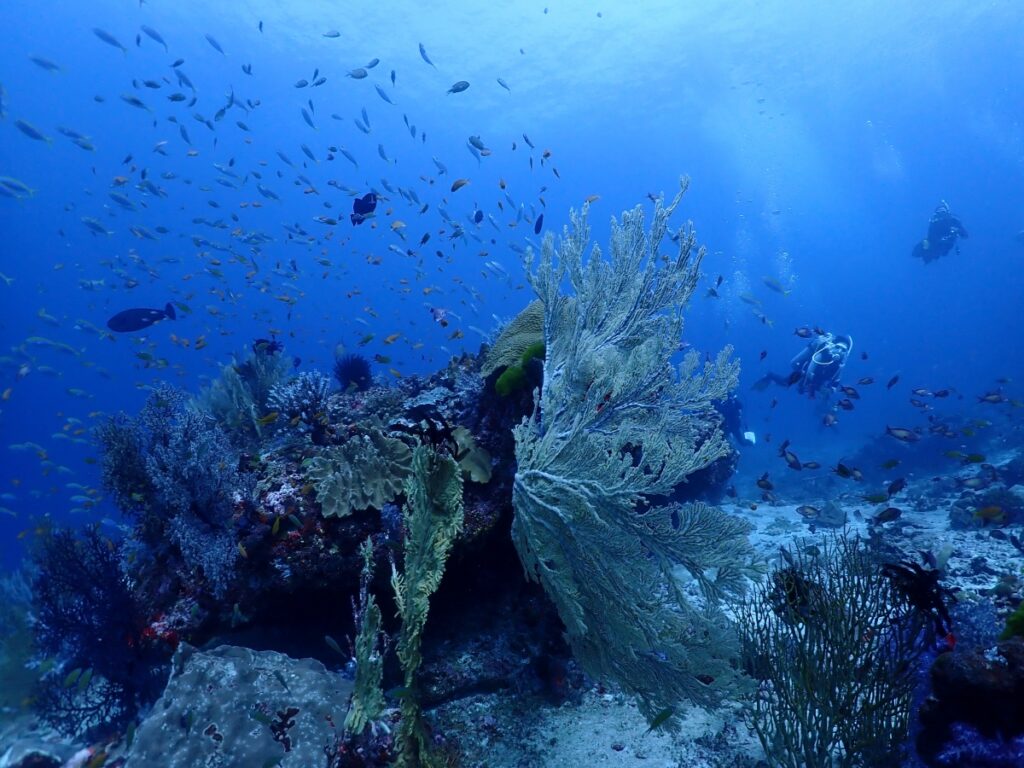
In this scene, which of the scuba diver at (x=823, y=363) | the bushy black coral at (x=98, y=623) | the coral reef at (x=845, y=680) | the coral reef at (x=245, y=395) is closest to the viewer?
the coral reef at (x=845, y=680)

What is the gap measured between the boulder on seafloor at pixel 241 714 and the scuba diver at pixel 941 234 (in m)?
33.0

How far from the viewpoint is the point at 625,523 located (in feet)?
14.5

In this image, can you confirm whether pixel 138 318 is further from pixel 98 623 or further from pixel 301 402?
pixel 98 623

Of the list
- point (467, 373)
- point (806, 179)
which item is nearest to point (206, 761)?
point (467, 373)

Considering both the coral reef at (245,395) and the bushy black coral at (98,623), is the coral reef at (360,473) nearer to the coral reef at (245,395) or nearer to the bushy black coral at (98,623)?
the bushy black coral at (98,623)

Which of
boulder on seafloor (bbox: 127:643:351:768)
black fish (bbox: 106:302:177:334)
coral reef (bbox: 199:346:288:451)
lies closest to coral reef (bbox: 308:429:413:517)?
boulder on seafloor (bbox: 127:643:351:768)

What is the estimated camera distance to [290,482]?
566 cm

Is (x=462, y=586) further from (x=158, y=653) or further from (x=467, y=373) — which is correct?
(x=467, y=373)

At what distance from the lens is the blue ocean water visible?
2320 centimetres

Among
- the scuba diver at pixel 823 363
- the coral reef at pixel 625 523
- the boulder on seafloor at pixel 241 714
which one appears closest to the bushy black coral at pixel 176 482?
the boulder on seafloor at pixel 241 714

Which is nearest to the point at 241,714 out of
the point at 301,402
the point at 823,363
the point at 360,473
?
the point at 360,473

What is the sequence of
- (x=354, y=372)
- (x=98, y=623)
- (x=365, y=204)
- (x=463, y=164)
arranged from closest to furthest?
(x=98, y=623), (x=365, y=204), (x=354, y=372), (x=463, y=164)

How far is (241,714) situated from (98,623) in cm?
257

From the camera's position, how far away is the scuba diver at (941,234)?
86.3 ft
